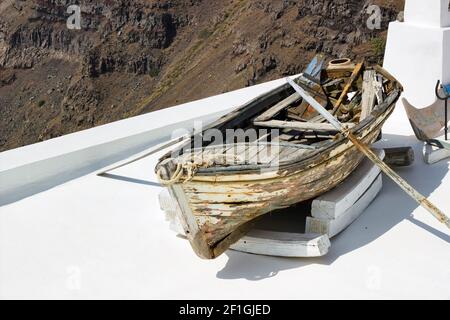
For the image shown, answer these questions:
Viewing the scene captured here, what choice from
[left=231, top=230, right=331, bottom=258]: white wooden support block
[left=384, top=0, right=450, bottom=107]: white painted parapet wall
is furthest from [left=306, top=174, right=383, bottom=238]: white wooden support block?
[left=384, top=0, right=450, bottom=107]: white painted parapet wall

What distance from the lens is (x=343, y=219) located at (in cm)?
480

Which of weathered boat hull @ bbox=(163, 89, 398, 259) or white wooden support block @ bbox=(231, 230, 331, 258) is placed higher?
weathered boat hull @ bbox=(163, 89, 398, 259)

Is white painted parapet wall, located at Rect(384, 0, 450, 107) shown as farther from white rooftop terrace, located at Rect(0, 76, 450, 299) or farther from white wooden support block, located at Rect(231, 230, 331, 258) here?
white wooden support block, located at Rect(231, 230, 331, 258)

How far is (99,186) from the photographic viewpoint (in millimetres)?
5977

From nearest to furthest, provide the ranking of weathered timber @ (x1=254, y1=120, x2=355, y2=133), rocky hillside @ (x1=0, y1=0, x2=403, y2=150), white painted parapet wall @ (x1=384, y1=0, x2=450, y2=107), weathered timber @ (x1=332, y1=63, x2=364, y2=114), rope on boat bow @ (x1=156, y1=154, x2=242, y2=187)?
rope on boat bow @ (x1=156, y1=154, x2=242, y2=187), weathered timber @ (x1=254, y1=120, x2=355, y2=133), weathered timber @ (x1=332, y1=63, x2=364, y2=114), white painted parapet wall @ (x1=384, y1=0, x2=450, y2=107), rocky hillside @ (x1=0, y1=0, x2=403, y2=150)

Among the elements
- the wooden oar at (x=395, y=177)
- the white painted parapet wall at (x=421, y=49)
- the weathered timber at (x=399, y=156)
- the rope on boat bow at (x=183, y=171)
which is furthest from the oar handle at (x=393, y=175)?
the white painted parapet wall at (x=421, y=49)

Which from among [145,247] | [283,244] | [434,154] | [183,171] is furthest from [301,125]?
[183,171]

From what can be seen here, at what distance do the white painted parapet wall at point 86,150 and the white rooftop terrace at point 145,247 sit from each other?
1 cm

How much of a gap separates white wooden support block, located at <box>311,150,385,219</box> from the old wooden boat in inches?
2.5

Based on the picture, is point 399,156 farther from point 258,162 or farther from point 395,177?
point 258,162

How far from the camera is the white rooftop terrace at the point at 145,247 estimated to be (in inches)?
165

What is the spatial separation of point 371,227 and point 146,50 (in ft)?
178

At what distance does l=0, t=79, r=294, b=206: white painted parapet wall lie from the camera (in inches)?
233
